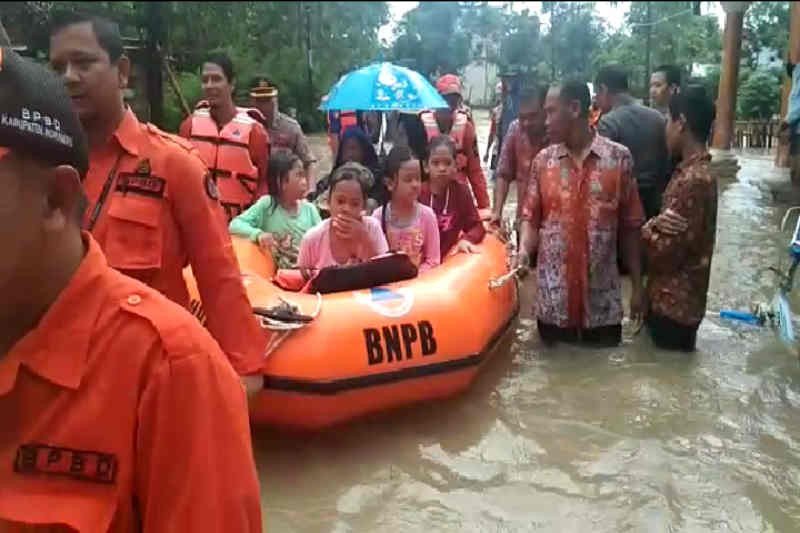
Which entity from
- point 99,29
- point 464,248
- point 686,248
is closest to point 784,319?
point 686,248

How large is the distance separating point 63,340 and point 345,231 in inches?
124

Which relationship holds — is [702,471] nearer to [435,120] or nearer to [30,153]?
[30,153]

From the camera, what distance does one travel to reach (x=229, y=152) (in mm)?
4715

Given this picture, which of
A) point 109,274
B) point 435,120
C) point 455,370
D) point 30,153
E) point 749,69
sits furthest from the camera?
point 749,69

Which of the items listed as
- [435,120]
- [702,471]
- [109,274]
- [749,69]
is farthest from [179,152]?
[749,69]

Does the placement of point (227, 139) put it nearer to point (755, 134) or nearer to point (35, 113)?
point (35, 113)

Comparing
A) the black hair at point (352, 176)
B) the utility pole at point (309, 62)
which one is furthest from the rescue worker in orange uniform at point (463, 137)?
the black hair at point (352, 176)

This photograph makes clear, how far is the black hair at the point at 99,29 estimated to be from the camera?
2250 millimetres

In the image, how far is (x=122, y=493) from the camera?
3.58 ft

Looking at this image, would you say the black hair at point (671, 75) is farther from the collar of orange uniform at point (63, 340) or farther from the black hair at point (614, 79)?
the collar of orange uniform at point (63, 340)

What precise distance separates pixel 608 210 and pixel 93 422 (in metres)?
3.94

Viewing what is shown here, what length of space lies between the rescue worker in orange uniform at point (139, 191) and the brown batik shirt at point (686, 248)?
111 inches

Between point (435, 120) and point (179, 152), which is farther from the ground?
point (179, 152)

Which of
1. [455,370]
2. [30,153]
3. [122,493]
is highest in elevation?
[30,153]
